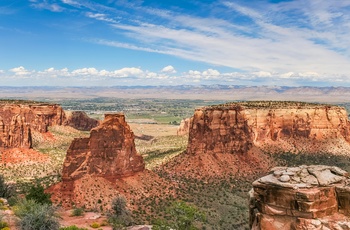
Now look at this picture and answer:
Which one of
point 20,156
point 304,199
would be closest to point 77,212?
point 304,199

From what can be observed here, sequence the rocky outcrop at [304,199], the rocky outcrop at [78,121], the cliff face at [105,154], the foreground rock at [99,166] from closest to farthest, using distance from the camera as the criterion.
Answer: the rocky outcrop at [304,199] < the foreground rock at [99,166] < the cliff face at [105,154] < the rocky outcrop at [78,121]

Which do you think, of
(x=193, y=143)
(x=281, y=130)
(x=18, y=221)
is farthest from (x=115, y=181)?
(x=281, y=130)

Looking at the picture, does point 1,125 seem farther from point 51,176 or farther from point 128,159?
point 128,159

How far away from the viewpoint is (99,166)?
2048 inches

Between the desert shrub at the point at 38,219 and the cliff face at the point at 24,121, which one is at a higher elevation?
the cliff face at the point at 24,121

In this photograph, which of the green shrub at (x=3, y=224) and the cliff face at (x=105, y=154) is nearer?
the green shrub at (x=3, y=224)

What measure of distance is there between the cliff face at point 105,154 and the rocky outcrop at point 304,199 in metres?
38.8

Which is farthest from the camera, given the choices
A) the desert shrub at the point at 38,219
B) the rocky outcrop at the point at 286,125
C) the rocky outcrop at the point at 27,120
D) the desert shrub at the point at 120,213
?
the rocky outcrop at the point at 27,120

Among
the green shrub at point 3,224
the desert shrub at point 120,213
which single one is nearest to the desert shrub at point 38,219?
the green shrub at point 3,224

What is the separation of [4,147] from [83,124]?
2641 inches

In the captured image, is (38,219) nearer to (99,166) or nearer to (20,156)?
(99,166)

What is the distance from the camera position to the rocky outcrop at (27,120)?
264ft

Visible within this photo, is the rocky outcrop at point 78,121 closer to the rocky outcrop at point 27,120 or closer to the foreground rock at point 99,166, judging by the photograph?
the rocky outcrop at point 27,120

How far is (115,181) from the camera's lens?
52.8 meters
